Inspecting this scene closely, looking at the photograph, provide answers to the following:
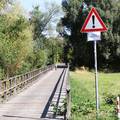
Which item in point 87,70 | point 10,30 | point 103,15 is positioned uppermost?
point 103,15

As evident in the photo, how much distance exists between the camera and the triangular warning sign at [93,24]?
1330 centimetres

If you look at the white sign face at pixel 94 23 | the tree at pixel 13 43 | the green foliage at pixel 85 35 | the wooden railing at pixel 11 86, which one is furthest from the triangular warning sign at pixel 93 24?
the green foliage at pixel 85 35

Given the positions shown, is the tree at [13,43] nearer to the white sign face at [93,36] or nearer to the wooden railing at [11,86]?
the wooden railing at [11,86]

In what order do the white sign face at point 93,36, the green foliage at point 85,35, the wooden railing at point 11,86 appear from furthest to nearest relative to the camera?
1. the green foliage at point 85,35
2. the wooden railing at point 11,86
3. the white sign face at point 93,36

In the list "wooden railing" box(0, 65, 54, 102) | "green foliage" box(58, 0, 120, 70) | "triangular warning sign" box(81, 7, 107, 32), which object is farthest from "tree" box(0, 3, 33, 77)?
"green foliage" box(58, 0, 120, 70)

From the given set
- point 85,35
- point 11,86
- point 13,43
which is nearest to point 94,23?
point 11,86

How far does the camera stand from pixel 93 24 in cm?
1341

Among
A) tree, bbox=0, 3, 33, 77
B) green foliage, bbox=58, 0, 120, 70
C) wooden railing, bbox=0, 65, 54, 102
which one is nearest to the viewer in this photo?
wooden railing, bbox=0, 65, 54, 102

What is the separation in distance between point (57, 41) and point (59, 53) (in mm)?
3172

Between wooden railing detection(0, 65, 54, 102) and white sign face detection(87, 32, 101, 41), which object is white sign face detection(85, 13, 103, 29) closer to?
white sign face detection(87, 32, 101, 41)

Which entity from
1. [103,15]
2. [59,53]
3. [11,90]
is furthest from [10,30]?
[59,53]

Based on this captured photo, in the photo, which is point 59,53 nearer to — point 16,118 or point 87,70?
point 87,70

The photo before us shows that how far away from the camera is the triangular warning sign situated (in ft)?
43.6

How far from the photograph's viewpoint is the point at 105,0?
77.2 m
